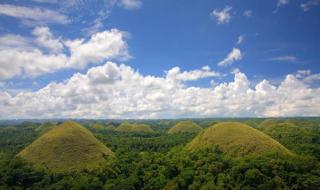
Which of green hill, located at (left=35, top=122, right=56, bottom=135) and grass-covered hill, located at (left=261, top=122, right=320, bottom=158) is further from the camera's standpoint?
green hill, located at (left=35, top=122, right=56, bottom=135)

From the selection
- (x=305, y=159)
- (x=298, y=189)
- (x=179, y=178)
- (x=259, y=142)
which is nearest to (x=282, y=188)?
(x=298, y=189)

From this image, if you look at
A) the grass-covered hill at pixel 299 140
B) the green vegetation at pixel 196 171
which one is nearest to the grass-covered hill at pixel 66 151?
the green vegetation at pixel 196 171

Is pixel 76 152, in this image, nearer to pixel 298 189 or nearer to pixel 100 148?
pixel 100 148

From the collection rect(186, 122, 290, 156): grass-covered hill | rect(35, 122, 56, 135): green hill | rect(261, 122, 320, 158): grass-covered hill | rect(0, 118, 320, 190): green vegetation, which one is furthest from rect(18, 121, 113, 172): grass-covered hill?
rect(35, 122, 56, 135): green hill

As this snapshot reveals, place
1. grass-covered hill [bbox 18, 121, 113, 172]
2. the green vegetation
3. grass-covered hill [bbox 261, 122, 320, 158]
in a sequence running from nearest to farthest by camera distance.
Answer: the green vegetation → grass-covered hill [bbox 18, 121, 113, 172] → grass-covered hill [bbox 261, 122, 320, 158]

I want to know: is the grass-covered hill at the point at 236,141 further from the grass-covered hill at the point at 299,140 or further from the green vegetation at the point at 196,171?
the grass-covered hill at the point at 299,140

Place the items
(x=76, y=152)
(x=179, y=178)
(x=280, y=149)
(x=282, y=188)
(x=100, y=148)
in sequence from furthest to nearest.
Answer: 1. (x=100, y=148)
2. (x=76, y=152)
3. (x=280, y=149)
4. (x=179, y=178)
5. (x=282, y=188)

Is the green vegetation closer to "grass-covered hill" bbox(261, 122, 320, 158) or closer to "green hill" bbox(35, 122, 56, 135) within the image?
"grass-covered hill" bbox(261, 122, 320, 158)
